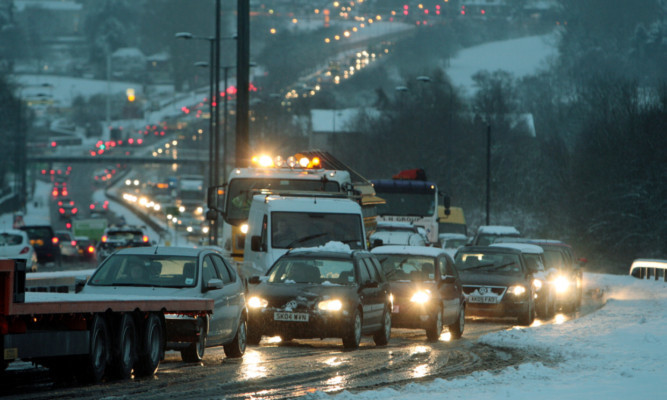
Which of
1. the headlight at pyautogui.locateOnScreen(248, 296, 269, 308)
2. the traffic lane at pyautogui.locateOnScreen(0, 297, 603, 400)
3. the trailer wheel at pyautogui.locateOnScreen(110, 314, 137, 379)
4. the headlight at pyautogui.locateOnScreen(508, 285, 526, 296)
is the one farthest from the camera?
the headlight at pyautogui.locateOnScreen(508, 285, 526, 296)

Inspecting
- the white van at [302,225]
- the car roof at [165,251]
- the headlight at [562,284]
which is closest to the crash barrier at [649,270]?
the headlight at [562,284]

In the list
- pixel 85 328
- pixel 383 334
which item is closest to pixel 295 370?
pixel 85 328

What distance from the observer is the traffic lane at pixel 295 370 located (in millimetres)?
12836

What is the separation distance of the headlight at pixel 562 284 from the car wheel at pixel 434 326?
31.8 ft

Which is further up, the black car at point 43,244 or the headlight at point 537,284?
the headlight at point 537,284

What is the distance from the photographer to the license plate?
18578mm

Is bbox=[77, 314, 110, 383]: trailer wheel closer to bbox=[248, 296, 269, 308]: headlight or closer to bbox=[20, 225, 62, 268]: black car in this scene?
bbox=[248, 296, 269, 308]: headlight

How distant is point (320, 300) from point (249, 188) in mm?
10557

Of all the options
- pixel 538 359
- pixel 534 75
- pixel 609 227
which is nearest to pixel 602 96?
pixel 609 227

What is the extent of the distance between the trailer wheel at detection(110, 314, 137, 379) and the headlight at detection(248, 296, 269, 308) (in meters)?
4.80

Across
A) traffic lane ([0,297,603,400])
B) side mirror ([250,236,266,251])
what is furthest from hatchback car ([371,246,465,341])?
side mirror ([250,236,266,251])

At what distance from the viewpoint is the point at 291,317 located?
18.6 metres

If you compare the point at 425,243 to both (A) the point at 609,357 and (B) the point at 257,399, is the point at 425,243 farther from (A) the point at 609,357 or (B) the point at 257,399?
(B) the point at 257,399

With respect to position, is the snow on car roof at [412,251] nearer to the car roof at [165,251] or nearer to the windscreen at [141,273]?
the car roof at [165,251]
